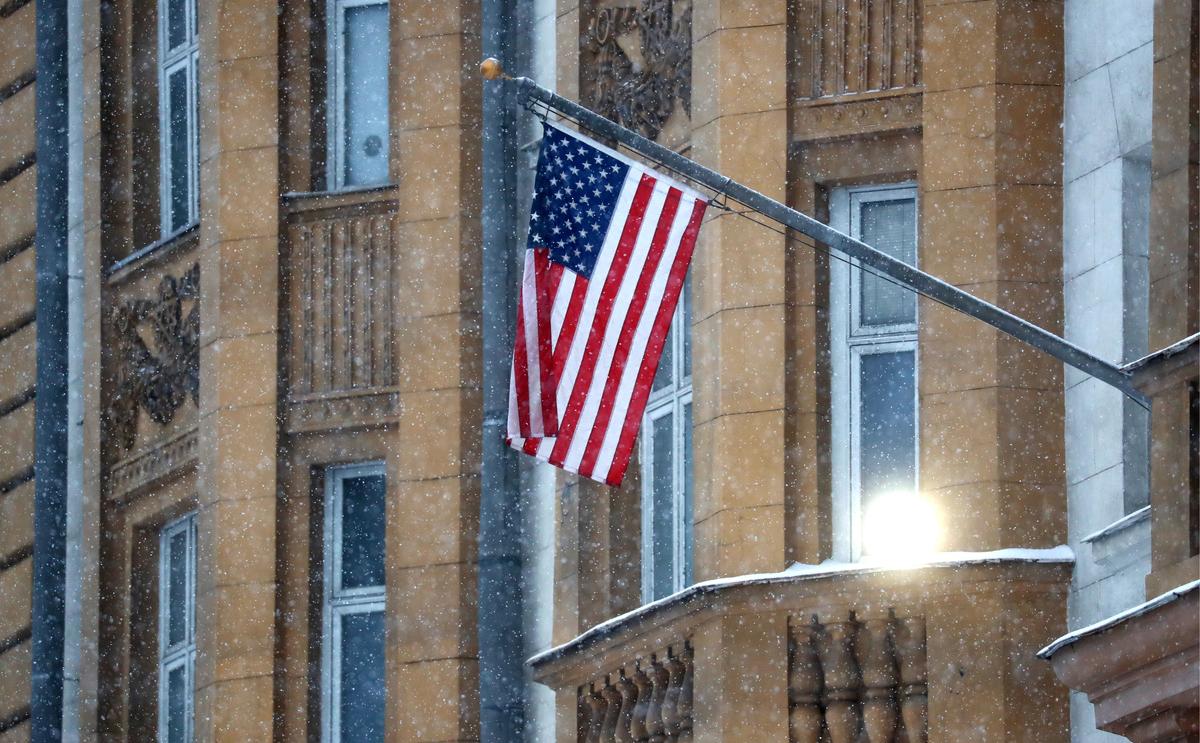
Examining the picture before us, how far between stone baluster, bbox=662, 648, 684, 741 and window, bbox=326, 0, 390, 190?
5005 millimetres

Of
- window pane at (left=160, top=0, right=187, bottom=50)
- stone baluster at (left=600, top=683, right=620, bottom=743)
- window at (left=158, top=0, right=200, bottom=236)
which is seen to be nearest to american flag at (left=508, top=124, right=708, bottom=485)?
stone baluster at (left=600, top=683, right=620, bottom=743)

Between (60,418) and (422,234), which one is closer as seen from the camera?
(422,234)

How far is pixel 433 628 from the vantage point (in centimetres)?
2527

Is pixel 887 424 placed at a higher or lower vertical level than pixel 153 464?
lower

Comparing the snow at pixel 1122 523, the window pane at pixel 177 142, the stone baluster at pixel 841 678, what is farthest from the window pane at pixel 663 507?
the window pane at pixel 177 142

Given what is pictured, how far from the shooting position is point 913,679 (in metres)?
21.9

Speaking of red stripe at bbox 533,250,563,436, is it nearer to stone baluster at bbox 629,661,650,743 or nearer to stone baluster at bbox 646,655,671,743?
stone baluster at bbox 646,655,671,743

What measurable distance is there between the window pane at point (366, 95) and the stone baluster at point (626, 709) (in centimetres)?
464

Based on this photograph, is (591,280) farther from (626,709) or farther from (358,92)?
(358,92)

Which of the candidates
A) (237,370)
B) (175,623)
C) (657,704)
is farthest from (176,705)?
(657,704)


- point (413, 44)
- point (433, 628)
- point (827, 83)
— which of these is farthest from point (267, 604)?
point (827, 83)

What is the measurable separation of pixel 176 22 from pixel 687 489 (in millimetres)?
6643

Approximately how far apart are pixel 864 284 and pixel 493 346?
259 centimetres

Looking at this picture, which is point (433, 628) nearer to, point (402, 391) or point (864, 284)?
point (402, 391)
